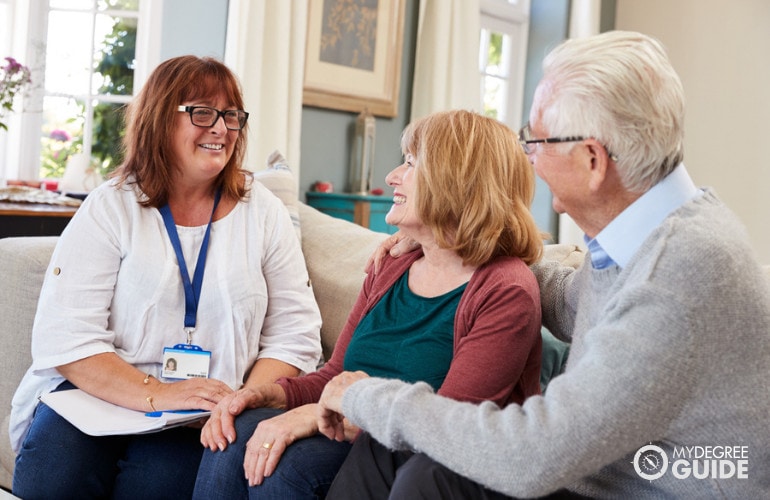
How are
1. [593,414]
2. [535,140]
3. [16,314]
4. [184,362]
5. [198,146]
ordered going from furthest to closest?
1. [16,314]
2. [198,146]
3. [184,362]
4. [535,140]
5. [593,414]

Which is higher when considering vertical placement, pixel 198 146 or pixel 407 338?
pixel 198 146

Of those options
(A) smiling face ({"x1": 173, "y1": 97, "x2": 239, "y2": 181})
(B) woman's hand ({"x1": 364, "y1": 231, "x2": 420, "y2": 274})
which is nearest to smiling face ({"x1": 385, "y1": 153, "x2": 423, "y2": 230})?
→ (B) woman's hand ({"x1": 364, "y1": 231, "x2": 420, "y2": 274})

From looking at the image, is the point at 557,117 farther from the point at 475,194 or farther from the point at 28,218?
the point at 28,218

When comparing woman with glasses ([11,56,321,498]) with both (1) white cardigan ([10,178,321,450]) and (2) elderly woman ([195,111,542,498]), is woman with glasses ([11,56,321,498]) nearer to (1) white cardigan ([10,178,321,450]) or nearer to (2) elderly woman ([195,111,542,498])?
(1) white cardigan ([10,178,321,450])

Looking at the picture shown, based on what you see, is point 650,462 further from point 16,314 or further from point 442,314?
point 16,314

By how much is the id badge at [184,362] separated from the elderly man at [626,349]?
63 centimetres

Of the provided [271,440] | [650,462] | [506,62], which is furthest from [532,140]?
[506,62]

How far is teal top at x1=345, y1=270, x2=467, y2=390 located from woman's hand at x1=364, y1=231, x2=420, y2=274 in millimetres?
105

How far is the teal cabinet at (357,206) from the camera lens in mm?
4680

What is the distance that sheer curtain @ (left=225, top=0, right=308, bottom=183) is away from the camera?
417cm

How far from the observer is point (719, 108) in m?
6.67

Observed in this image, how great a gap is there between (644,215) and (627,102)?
16cm

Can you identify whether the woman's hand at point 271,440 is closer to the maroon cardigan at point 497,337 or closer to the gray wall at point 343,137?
the maroon cardigan at point 497,337

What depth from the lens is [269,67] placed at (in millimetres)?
4387
